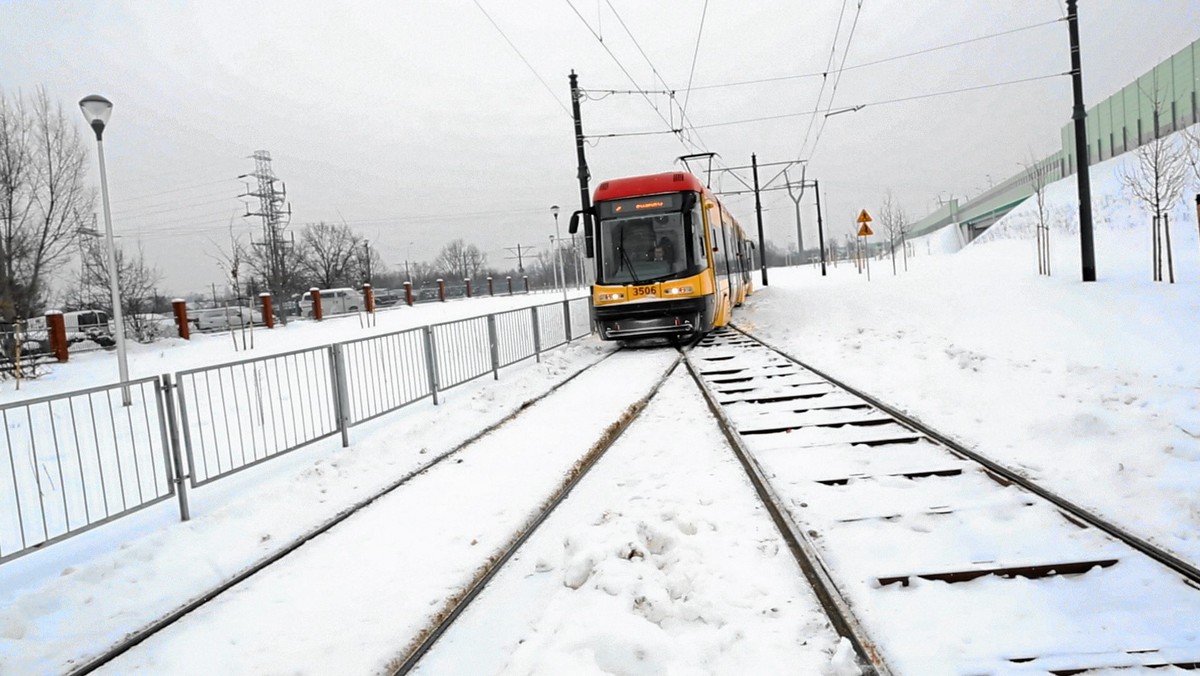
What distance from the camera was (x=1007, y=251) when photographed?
37.2 meters

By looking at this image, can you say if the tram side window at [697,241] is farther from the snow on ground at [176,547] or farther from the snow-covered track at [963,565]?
the snow-covered track at [963,565]

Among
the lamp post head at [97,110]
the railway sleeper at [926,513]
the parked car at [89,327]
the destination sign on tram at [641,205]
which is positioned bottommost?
the railway sleeper at [926,513]

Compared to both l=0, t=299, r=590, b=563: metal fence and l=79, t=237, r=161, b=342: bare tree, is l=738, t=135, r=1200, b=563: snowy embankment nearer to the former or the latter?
l=0, t=299, r=590, b=563: metal fence

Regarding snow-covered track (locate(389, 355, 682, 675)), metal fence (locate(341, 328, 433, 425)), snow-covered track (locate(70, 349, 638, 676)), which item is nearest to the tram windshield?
metal fence (locate(341, 328, 433, 425))

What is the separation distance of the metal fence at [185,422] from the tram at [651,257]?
106 inches

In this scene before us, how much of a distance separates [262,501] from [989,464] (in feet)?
18.3

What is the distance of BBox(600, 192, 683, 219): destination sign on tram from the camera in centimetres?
1422

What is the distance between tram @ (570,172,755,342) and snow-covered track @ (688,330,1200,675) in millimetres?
8413

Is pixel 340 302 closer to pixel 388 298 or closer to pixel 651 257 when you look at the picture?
pixel 388 298

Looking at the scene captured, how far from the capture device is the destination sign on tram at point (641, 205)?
1422cm

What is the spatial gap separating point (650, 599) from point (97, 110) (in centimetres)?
1314

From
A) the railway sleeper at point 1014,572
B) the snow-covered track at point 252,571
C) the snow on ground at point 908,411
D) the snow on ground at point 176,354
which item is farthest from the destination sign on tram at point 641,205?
the railway sleeper at point 1014,572

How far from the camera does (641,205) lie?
14312 mm

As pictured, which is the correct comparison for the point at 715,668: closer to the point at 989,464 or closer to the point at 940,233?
the point at 989,464
